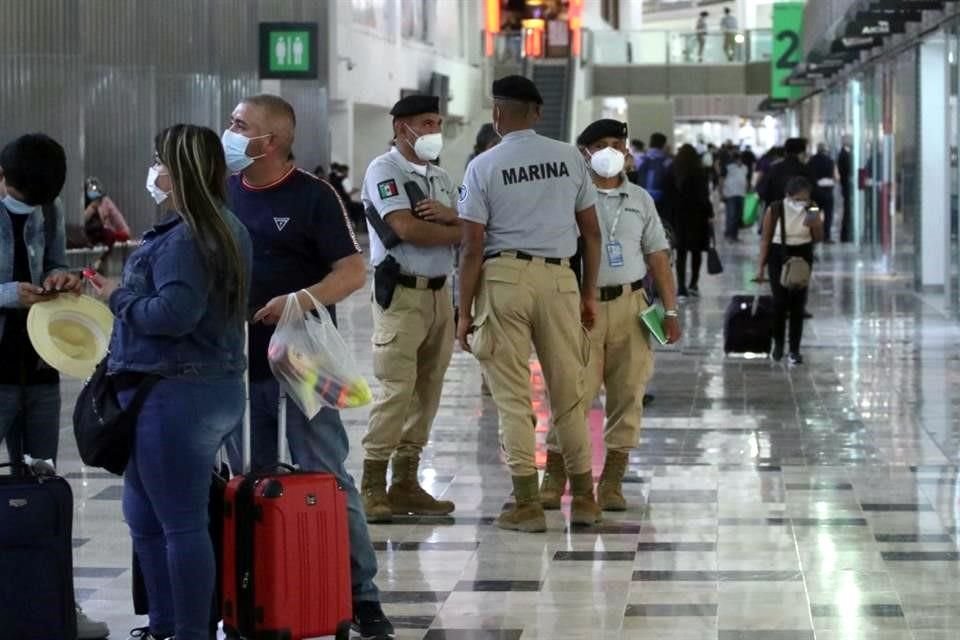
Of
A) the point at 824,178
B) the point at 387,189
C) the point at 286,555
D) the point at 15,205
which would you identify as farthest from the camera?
the point at 824,178

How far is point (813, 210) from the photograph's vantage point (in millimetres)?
13250

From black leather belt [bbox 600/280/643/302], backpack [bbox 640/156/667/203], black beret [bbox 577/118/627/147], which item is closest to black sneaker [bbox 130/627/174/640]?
black leather belt [bbox 600/280/643/302]

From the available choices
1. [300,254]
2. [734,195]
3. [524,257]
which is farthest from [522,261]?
[734,195]

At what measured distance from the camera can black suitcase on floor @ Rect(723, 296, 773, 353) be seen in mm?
13695

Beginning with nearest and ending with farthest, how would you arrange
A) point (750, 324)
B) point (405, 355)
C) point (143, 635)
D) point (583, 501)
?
point (143, 635), point (405, 355), point (583, 501), point (750, 324)

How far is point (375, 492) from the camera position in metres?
7.50

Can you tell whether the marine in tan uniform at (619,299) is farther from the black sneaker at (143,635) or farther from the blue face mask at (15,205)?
the blue face mask at (15,205)

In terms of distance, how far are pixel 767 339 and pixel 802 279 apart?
0.62 metres

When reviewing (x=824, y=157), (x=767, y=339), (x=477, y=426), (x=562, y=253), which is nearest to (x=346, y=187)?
(x=824, y=157)

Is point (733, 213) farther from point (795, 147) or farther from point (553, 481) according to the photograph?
point (553, 481)

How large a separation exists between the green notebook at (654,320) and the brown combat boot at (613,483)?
0.51m

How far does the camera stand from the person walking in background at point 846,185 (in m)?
31.5

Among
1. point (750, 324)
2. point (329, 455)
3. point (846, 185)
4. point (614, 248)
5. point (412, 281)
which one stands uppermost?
point (846, 185)

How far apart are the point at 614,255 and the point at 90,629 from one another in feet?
9.55
